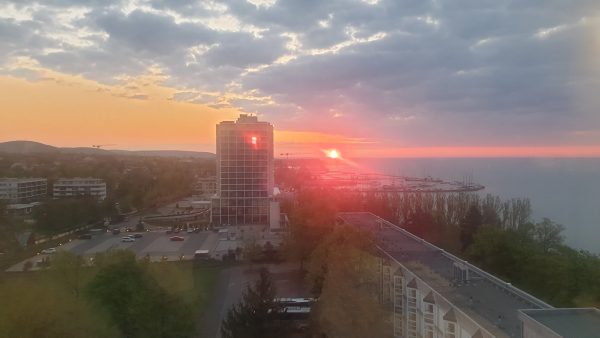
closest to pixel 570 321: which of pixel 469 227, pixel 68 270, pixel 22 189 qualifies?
pixel 68 270

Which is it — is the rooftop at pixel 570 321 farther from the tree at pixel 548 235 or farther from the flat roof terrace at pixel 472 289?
the tree at pixel 548 235

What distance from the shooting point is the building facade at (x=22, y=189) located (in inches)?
664

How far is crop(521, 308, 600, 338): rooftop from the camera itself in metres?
2.96

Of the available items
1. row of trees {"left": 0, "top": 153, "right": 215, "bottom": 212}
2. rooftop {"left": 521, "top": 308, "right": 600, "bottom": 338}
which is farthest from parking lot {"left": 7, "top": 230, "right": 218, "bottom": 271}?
rooftop {"left": 521, "top": 308, "right": 600, "bottom": 338}

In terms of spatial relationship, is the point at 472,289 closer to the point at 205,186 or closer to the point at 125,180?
the point at 125,180

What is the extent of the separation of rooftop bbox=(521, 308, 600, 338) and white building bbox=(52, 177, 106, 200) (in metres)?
18.6

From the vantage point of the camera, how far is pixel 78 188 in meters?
19.3

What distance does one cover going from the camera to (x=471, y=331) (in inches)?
160

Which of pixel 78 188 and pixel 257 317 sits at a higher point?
pixel 78 188

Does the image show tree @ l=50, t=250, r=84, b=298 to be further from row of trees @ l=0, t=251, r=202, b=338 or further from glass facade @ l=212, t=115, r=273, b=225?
glass facade @ l=212, t=115, r=273, b=225

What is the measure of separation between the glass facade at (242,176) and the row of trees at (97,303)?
434 inches

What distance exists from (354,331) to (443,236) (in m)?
8.41

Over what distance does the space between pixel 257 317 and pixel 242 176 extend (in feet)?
38.6

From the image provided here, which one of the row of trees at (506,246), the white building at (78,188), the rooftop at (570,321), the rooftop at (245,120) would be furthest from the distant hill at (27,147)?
the rooftop at (570,321)
